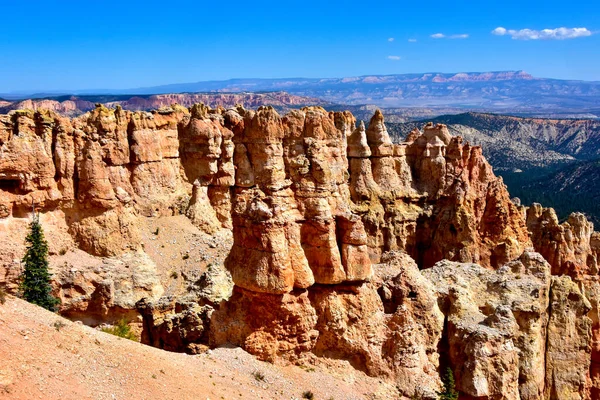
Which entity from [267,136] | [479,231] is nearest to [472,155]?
[479,231]

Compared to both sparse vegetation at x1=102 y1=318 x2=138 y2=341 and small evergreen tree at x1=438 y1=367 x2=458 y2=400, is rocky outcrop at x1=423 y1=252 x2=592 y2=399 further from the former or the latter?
sparse vegetation at x1=102 y1=318 x2=138 y2=341

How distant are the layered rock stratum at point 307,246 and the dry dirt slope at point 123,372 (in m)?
0.99

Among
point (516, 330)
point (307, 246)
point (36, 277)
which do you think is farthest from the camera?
point (36, 277)

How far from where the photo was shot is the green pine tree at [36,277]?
26922 millimetres

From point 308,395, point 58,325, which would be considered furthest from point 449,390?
point 58,325

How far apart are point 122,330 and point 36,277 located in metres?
5.23

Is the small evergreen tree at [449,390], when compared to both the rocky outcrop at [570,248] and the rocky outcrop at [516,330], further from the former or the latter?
the rocky outcrop at [570,248]

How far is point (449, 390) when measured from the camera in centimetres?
2183

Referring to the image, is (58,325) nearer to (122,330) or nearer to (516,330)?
(122,330)

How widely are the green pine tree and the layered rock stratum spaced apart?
2.93 m

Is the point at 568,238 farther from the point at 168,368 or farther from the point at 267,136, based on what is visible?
the point at 168,368

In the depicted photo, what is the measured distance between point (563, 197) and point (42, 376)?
431 ft

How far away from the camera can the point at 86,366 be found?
17641 millimetres

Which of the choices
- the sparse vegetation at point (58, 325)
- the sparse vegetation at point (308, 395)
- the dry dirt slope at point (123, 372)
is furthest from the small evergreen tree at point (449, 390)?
the sparse vegetation at point (58, 325)
